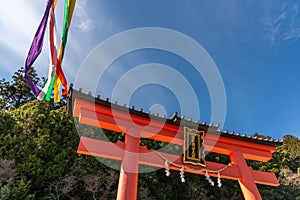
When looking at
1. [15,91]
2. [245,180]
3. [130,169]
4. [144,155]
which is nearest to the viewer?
[130,169]

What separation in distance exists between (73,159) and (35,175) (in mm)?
2048

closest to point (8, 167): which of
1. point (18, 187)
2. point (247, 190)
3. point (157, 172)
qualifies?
point (18, 187)

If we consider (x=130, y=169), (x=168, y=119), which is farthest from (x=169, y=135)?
(x=130, y=169)

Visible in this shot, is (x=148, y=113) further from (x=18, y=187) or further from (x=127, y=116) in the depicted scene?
(x=18, y=187)

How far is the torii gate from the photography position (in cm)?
488

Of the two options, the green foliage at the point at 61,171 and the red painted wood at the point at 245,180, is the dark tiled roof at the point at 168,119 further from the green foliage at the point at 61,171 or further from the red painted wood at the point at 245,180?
the green foliage at the point at 61,171

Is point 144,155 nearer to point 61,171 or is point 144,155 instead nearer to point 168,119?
point 168,119

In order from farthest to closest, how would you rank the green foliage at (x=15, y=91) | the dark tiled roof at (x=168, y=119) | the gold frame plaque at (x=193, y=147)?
the green foliage at (x=15, y=91) → the gold frame plaque at (x=193, y=147) → the dark tiled roof at (x=168, y=119)

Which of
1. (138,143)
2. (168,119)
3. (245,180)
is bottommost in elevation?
(245,180)

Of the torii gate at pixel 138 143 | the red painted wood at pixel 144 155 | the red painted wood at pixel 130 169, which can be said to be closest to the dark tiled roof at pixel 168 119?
the torii gate at pixel 138 143

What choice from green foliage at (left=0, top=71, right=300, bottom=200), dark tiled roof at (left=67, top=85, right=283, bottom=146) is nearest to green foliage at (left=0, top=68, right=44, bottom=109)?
green foliage at (left=0, top=71, right=300, bottom=200)

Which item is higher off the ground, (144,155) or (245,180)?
(144,155)

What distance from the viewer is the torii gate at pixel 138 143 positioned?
4875mm

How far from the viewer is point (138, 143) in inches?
210
